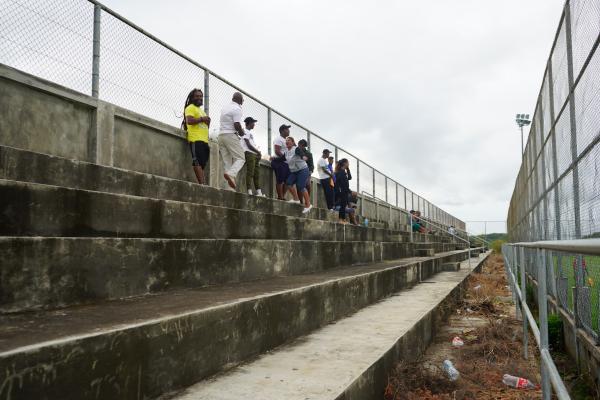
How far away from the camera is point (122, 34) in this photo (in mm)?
5789

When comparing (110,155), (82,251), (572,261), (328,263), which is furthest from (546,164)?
(82,251)

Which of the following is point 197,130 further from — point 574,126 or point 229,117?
point 574,126

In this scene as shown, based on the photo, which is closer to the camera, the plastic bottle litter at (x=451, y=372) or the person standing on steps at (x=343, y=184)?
the plastic bottle litter at (x=451, y=372)

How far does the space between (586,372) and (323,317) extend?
2101 mm

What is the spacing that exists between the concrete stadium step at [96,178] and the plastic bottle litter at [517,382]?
345 cm

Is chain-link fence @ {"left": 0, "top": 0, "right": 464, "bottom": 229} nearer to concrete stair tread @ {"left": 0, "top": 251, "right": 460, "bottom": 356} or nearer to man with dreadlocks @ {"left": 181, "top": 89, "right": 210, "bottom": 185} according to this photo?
man with dreadlocks @ {"left": 181, "top": 89, "right": 210, "bottom": 185}

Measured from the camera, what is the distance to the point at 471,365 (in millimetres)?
3863

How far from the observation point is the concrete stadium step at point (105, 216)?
99.0 inches

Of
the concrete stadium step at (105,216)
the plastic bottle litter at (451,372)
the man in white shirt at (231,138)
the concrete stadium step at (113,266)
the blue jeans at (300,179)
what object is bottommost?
the plastic bottle litter at (451,372)

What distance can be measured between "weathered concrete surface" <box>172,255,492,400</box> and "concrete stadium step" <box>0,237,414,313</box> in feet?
2.60

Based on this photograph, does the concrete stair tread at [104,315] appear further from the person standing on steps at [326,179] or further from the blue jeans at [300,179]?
the person standing on steps at [326,179]

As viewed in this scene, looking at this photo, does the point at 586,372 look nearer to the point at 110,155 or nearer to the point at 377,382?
the point at 377,382

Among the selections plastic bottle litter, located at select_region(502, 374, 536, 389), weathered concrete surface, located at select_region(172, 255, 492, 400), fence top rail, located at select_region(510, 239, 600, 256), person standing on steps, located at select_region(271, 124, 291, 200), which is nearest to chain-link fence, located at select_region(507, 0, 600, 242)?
plastic bottle litter, located at select_region(502, 374, 536, 389)

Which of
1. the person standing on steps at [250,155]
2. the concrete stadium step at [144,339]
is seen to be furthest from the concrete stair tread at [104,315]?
the person standing on steps at [250,155]
